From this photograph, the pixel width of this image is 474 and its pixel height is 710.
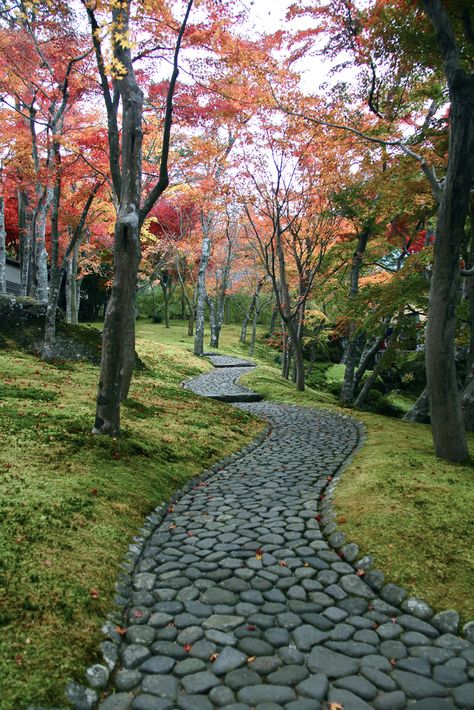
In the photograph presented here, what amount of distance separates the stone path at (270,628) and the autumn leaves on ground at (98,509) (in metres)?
0.35

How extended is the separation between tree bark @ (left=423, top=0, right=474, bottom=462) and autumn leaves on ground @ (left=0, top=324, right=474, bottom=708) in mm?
739

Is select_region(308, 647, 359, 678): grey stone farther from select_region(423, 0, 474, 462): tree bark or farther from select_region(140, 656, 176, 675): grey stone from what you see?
select_region(423, 0, 474, 462): tree bark

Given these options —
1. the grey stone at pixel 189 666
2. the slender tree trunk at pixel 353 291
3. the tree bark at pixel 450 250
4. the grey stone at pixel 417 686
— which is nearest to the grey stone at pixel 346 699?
the grey stone at pixel 417 686

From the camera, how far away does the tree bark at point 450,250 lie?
6.54 metres

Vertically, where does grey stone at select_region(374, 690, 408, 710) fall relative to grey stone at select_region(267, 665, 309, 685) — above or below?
above

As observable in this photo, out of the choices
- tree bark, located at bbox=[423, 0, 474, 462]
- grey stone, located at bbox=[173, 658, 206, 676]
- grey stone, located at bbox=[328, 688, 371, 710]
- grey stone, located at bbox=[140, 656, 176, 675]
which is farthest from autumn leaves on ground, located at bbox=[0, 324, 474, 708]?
grey stone, located at bbox=[328, 688, 371, 710]

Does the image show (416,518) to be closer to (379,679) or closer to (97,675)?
(379,679)

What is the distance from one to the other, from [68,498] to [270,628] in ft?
9.00

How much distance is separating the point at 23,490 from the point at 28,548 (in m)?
1.18

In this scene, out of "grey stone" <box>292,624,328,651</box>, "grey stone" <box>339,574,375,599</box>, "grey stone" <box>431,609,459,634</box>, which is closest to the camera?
"grey stone" <box>292,624,328,651</box>

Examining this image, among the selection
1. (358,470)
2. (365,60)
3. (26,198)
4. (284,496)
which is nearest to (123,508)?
(284,496)

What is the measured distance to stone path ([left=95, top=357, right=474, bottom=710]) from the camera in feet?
9.92

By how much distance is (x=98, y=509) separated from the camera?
5.27 m

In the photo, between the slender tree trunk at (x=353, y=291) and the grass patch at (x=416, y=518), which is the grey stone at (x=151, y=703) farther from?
the slender tree trunk at (x=353, y=291)
